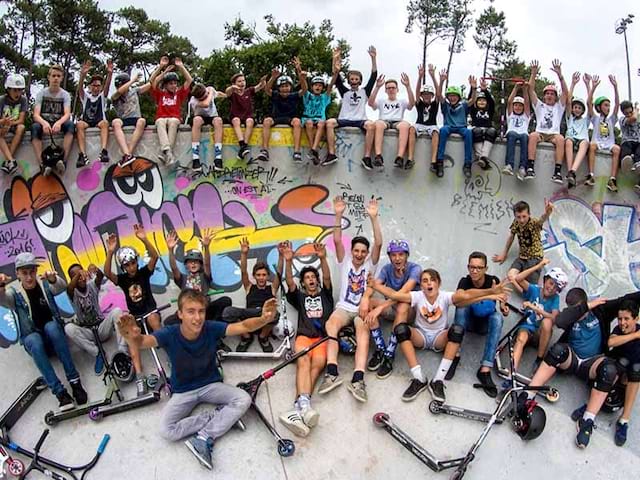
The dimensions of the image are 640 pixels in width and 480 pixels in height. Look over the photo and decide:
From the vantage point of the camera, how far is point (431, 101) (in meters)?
9.32

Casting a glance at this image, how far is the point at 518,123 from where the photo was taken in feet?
29.6

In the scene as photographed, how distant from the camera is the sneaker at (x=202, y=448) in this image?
543cm

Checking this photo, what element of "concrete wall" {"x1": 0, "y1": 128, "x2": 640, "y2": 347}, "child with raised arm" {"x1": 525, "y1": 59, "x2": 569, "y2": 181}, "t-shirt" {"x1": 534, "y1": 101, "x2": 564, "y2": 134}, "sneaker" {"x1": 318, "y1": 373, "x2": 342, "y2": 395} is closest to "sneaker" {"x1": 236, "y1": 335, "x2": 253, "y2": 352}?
"sneaker" {"x1": 318, "y1": 373, "x2": 342, "y2": 395}

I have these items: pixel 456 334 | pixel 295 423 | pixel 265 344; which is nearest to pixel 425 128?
pixel 456 334

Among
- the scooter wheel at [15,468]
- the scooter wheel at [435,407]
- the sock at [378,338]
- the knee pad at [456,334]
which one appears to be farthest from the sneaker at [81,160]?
the scooter wheel at [435,407]

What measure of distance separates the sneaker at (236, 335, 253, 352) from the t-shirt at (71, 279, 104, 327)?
1.83 meters

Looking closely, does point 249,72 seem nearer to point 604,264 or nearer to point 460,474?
point 604,264

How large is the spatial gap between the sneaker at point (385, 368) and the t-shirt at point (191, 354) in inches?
78.8

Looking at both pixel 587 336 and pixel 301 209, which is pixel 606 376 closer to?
pixel 587 336

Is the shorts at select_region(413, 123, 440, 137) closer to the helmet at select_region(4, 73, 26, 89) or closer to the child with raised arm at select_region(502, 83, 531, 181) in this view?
the child with raised arm at select_region(502, 83, 531, 181)

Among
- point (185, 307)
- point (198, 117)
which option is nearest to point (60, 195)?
point (198, 117)

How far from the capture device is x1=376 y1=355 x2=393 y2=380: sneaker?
6.45 m

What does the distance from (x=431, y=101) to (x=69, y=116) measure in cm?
611

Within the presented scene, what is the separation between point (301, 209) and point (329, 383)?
11.6 ft
